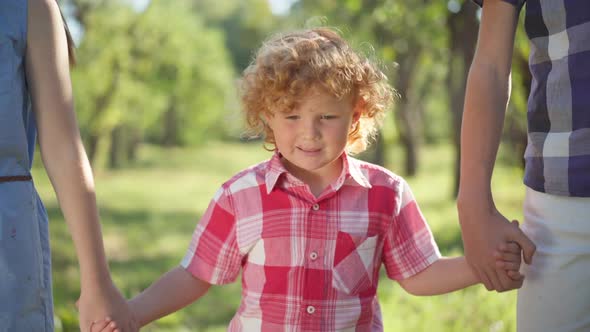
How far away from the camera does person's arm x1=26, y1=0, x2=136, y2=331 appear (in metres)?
1.79

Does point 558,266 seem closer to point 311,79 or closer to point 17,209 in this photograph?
point 311,79

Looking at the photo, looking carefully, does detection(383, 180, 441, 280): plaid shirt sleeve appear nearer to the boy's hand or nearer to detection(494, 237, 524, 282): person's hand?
detection(494, 237, 524, 282): person's hand

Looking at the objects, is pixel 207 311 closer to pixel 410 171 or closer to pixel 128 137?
pixel 410 171

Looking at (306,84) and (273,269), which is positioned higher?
(306,84)

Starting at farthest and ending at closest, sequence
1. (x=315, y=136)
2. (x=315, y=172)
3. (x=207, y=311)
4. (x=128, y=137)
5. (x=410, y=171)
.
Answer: (x=128, y=137)
(x=410, y=171)
(x=207, y=311)
(x=315, y=172)
(x=315, y=136)

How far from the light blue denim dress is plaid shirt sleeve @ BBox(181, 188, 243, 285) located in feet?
1.95

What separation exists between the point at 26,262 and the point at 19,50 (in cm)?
49

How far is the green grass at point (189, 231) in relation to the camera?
480cm

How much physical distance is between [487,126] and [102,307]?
1044 mm

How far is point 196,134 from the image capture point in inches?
1199

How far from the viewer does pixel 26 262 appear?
1737 mm

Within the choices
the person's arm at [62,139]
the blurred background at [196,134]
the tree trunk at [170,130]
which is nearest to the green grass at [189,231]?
the blurred background at [196,134]

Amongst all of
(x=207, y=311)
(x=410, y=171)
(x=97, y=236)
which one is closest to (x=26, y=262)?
(x=97, y=236)

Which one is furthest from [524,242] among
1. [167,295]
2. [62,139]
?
[62,139]
